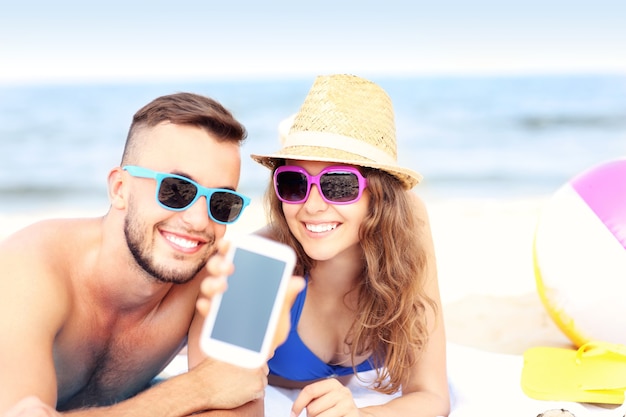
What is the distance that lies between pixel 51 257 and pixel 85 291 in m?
0.25

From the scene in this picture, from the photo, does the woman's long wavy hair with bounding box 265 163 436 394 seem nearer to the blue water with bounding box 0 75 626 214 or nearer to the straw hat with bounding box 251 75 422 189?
the straw hat with bounding box 251 75 422 189

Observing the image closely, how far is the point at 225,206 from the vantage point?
3129mm

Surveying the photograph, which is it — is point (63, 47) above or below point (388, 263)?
above

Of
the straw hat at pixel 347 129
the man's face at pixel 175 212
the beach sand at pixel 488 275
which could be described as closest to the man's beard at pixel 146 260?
→ the man's face at pixel 175 212

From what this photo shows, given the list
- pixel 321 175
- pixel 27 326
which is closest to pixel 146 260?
pixel 27 326

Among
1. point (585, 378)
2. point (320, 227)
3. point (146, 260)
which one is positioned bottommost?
point (585, 378)

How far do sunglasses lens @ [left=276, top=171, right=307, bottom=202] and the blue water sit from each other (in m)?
9.79

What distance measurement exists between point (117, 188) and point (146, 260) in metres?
0.41

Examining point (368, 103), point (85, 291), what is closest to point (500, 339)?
point (368, 103)

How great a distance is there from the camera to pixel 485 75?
2986 cm

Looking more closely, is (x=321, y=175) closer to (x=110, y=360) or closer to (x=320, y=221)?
(x=320, y=221)

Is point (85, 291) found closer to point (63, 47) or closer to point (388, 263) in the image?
point (388, 263)

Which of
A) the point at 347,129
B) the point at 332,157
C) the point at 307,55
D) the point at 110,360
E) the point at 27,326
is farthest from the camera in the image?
the point at 307,55

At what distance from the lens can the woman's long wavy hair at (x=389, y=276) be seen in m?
3.41
